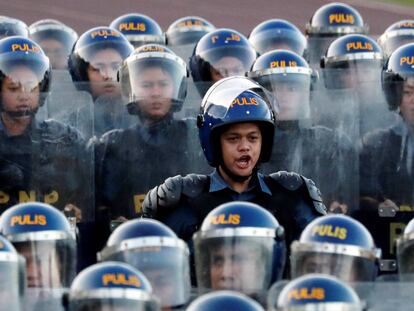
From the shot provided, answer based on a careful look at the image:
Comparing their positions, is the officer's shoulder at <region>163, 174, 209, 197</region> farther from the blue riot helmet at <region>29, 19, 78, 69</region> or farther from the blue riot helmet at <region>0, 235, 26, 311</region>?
the blue riot helmet at <region>29, 19, 78, 69</region>

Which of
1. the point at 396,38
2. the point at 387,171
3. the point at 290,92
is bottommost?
the point at 387,171

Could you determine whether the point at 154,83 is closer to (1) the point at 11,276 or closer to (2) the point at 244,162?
(2) the point at 244,162

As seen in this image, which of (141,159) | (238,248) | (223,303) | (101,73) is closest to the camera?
(223,303)

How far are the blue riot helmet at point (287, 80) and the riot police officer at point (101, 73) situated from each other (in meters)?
1.03

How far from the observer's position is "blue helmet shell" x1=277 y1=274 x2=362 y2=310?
31.9 feet

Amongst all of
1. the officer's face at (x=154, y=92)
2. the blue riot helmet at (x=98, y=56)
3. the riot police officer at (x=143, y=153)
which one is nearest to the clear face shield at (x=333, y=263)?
the riot police officer at (x=143, y=153)

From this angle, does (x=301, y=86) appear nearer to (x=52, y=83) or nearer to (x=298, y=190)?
(x=52, y=83)

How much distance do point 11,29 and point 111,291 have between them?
8.54m

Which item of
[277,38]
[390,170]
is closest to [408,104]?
[390,170]

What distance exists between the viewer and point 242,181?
12781mm

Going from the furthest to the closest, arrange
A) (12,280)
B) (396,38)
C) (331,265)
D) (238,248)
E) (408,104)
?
(396,38) < (408,104) < (238,248) < (331,265) < (12,280)

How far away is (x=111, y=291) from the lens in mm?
9961

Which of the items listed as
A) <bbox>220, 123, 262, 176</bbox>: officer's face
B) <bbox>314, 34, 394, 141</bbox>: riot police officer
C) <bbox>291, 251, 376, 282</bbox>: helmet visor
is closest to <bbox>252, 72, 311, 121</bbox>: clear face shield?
<bbox>314, 34, 394, 141</bbox>: riot police officer

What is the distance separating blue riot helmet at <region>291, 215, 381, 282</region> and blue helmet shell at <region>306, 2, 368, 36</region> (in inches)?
321
